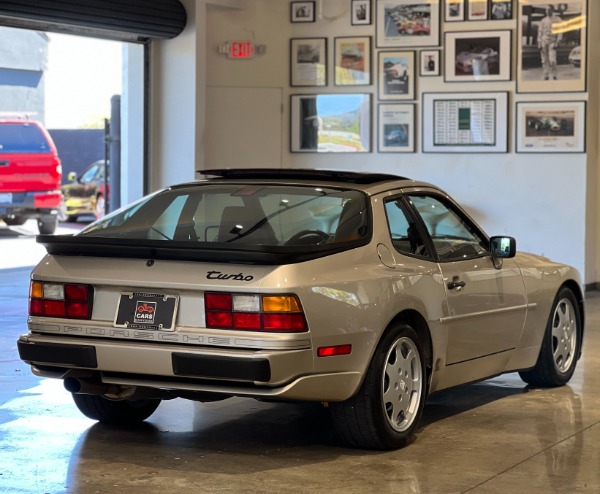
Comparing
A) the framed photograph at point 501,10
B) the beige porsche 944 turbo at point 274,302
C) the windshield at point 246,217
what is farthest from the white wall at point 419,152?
the windshield at point 246,217

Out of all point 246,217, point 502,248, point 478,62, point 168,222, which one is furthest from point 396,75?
point 246,217

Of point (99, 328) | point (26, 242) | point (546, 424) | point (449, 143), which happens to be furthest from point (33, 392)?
point (26, 242)

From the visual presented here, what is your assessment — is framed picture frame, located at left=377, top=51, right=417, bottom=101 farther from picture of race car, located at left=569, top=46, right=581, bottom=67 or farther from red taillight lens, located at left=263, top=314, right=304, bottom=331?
red taillight lens, located at left=263, top=314, right=304, bottom=331

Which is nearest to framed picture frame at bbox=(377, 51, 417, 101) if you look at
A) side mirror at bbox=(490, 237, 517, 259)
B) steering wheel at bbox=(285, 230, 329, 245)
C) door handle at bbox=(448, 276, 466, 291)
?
side mirror at bbox=(490, 237, 517, 259)

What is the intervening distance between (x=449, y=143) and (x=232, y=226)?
8252mm

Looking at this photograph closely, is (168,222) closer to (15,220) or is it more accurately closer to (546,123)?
(546,123)

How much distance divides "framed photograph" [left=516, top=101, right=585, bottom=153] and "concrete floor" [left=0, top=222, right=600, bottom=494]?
6.25 meters

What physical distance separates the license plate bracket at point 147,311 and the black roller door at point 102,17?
21.2 feet

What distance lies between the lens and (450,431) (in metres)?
6.00

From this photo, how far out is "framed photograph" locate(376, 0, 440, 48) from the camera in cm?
1349

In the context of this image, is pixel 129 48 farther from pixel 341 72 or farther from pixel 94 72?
pixel 341 72

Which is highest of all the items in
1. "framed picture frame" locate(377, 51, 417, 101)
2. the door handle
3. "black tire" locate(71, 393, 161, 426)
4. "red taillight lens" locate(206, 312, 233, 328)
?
"framed picture frame" locate(377, 51, 417, 101)

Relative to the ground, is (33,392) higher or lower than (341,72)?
lower

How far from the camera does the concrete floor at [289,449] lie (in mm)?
4875
